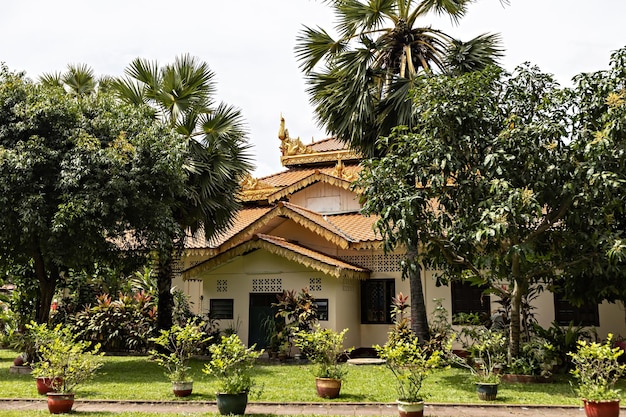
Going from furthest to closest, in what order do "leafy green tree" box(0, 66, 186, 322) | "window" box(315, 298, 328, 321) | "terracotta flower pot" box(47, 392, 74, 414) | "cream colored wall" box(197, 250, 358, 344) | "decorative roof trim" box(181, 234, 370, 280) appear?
"cream colored wall" box(197, 250, 358, 344), "window" box(315, 298, 328, 321), "decorative roof trim" box(181, 234, 370, 280), "leafy green tree" box(0, 66, 186, 322), "terracotta flower pot" box(47, 392, 74, 414)

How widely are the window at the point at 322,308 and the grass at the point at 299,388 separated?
8.52ft

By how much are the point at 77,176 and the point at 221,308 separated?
6996mm

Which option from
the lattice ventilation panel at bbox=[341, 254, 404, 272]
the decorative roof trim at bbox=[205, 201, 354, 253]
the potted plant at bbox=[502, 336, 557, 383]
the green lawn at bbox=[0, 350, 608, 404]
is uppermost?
the decorative roof trim at bbox=[205, 201, 354, 253]

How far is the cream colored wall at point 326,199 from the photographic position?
67.0 feet

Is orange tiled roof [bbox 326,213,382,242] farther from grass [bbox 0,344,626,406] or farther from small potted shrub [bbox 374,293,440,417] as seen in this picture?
small potted shrub [bbox 374,293,440,417]

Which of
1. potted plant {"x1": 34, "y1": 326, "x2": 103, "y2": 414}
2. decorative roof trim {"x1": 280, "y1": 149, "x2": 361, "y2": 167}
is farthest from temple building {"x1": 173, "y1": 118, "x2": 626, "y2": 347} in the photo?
potted plant {"x1": 34, "y1": 326, "x2": 103, "y2": 414}

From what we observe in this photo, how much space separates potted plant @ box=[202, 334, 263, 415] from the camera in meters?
8.84

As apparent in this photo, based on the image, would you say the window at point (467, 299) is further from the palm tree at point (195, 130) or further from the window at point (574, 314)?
the palm tree at point (195, 130)

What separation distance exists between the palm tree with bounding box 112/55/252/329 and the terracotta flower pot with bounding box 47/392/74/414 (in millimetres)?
6396

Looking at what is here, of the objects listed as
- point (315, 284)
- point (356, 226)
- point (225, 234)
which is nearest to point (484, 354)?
point (315, 284)

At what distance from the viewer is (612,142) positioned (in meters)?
10.2

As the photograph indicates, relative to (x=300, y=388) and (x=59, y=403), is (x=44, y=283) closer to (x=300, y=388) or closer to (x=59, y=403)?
(x=59, y=403)

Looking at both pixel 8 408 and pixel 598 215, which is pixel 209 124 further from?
pixel 598 215

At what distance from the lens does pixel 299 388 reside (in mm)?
11367
